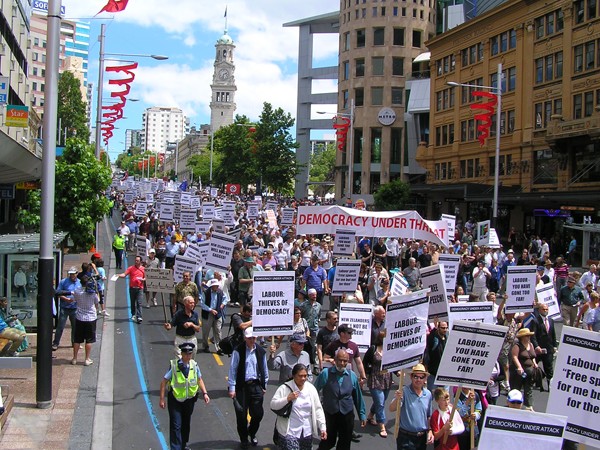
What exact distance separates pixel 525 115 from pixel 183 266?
36690 mm

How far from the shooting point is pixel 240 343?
1052 cm

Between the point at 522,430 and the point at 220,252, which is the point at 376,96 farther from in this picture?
the point at 522,430

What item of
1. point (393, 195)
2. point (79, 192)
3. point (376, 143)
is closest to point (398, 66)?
point (376, 143)

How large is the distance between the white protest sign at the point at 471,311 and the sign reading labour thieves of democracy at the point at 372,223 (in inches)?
331

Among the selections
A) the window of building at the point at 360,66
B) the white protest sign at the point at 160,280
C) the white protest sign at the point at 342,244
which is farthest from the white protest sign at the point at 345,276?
the window of building at the point at 360,66

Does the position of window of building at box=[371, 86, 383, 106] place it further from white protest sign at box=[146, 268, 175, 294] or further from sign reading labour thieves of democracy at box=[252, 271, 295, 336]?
sign reading labour thieves of democracy at box=[252, 271, 295, 336]

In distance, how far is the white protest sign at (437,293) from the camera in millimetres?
11688

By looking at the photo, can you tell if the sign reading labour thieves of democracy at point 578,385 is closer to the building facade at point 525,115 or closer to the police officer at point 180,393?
the police officer at point 180,393

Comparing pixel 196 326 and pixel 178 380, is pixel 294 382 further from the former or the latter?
pixel 196 326

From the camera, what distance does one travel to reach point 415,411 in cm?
816

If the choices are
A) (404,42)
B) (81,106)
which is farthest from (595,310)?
(81,106)

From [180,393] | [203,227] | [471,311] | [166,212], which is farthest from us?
[166,212]

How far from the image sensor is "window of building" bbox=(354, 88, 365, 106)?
7850 cm

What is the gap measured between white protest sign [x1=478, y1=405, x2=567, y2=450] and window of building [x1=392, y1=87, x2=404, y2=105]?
72903 millimetres
